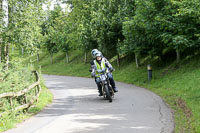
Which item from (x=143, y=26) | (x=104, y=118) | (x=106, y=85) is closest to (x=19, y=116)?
(x=104, y=118)

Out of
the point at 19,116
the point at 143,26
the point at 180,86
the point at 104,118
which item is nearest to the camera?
the point at 104,118

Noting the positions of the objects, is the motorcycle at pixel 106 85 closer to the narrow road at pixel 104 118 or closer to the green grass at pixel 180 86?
the narrow road at pixel 104 118

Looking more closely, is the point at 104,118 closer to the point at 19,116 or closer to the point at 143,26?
the point at 19,116

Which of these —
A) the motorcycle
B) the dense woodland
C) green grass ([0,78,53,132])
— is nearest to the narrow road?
green grass ([0,78,53,132])

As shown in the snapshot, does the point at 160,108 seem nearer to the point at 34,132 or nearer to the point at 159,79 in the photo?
the point at 34,132

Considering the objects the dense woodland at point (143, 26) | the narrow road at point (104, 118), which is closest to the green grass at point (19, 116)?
the narrow road at point (104, 118)

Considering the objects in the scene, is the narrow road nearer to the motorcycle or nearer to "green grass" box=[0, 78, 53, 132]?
"green grass" box=[0, 78, 53, 132]

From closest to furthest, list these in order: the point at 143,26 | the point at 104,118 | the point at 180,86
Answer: the point at 104,118
the point at 180,86
the point at 143,26

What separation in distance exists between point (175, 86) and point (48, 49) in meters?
37.5

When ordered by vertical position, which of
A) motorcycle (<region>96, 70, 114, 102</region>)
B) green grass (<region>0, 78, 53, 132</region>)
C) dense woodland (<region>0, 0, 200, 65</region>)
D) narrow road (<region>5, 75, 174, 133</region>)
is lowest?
narrow road (<region>5, 75, 174, 133</region>)

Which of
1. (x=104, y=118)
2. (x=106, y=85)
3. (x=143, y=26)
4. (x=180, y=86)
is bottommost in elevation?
(x=104, y=118)

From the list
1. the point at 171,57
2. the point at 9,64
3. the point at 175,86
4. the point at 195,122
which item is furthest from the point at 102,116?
the point at 171,57

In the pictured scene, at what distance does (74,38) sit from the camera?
126 ft

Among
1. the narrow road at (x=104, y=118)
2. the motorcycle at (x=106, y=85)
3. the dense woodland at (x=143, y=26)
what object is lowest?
the narrow road at (x=104, y=118)
